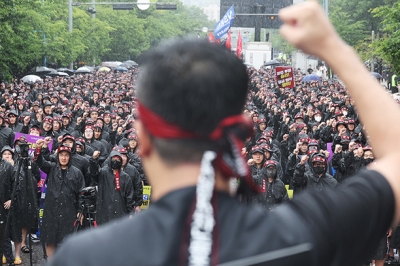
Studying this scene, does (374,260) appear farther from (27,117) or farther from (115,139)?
(27,117)

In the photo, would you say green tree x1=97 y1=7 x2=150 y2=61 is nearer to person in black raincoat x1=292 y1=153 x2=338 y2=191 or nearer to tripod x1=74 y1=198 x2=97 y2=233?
person in black raincoat x1=292 y1=153 x2=338 y2=191

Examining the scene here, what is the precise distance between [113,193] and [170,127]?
8.58 meters

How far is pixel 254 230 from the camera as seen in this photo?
1605mm

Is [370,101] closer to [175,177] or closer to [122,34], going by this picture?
[175,177]

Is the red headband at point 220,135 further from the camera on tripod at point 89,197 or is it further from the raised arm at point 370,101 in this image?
the camera on tripod at point 89,197

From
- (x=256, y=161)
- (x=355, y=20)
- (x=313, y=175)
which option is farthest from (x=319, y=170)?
(x=355, y=20)

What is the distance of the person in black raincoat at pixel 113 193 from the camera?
397 inches

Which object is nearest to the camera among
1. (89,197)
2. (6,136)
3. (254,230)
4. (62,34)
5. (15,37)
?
(254,230)

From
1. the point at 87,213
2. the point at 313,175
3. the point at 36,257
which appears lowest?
the point at 36,257

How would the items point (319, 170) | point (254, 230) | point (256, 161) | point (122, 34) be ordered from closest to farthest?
point (254, 230)
point (319, 170)
point (256, 161)
point (122, 34)

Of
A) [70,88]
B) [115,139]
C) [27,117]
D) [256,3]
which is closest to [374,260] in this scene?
[115,139]

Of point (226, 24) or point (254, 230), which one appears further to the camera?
point (226, 24)

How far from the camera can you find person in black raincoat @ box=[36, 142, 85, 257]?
9859mm

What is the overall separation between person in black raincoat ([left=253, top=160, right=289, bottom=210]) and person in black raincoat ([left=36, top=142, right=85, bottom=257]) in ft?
7.74
